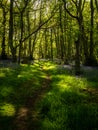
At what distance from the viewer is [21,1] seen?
4331cm

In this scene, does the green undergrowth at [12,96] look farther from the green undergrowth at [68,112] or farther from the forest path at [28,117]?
the green undergrowth at [68,112]

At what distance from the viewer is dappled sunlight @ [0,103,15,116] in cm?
1161

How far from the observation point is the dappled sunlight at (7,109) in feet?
38.1

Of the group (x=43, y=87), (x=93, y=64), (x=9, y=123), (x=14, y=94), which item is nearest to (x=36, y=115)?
(x=9, y=123)

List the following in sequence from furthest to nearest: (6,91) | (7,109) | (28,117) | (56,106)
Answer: (6,91), (7,109), (56,106), (28,117)

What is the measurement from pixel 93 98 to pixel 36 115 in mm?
4050

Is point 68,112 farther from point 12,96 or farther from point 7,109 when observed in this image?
point 12,96

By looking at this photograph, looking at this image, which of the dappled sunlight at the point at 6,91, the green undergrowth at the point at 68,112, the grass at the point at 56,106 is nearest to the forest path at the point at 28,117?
the grass at the point at 56,106

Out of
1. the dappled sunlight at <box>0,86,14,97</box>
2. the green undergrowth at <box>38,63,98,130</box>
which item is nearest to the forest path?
the green undergrowth at <box>38,63,98,130</box>

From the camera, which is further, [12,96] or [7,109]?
[12,96]

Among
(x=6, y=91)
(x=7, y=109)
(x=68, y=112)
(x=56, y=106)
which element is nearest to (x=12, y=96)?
(x=6, y=91)

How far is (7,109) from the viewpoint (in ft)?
39.8

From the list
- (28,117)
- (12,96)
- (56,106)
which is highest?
(56,106)

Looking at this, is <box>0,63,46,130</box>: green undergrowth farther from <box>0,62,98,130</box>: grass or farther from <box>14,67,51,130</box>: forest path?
<box>14,67,51,130</box>: forest path
